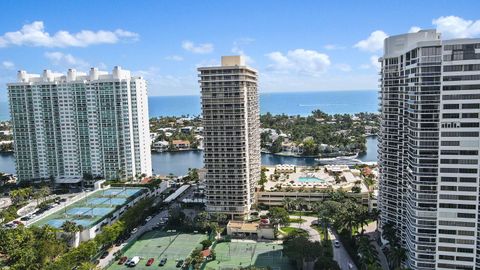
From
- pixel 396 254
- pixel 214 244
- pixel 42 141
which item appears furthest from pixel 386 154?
pixel 42 141

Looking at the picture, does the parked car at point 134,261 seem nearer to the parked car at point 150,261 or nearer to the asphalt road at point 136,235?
the parked car at point 150,261

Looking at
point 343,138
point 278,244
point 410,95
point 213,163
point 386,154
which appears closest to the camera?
point 410,95

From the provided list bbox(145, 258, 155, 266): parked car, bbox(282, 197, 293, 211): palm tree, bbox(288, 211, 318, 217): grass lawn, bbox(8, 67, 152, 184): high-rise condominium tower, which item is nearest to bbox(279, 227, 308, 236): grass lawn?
bbox(288, 211, 318, 217): grass lawn

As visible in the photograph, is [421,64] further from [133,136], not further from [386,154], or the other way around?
[133,136]

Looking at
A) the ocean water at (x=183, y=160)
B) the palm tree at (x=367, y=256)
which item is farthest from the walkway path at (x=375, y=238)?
the ocean water at (x=183, y=160)

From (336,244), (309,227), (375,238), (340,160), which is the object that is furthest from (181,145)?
(375,238)
